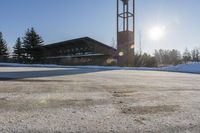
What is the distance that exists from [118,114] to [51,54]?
4050 centimetres

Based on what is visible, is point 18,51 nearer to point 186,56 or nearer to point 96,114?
point 186,56

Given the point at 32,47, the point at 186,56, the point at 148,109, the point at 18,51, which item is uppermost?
the point at 32,47

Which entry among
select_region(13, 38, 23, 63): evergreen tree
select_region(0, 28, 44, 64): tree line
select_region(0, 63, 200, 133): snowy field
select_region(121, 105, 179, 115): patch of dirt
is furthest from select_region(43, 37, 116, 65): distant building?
select_region(121, 105, 179, 115): patch of dirt

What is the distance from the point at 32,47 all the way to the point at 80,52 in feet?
27.8

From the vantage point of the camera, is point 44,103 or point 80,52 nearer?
point 44,103

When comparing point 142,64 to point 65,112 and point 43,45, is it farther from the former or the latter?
point 65,112

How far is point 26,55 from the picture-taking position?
1662 inches

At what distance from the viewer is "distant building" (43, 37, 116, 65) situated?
3534cm

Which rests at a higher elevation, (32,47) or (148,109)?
(32,47)

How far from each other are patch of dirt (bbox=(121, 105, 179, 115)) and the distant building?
2780 cm

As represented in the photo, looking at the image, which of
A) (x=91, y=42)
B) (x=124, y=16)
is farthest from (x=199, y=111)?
(x=91, y=42)

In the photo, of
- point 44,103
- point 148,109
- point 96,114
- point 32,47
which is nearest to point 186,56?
point 32,47

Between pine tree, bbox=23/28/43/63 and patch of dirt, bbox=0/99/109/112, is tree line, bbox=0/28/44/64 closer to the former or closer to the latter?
pine tree, bbox=23/28/43/63

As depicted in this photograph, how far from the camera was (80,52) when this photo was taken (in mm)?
40688
